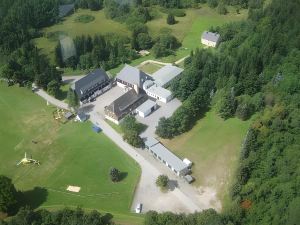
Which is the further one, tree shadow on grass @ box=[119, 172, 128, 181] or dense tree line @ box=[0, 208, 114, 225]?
tree shadow on grass @ box=[119, 172, 128, 181]

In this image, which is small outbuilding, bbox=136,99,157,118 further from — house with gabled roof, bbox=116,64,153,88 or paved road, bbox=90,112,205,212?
paved road, bbox=90,112,205,212

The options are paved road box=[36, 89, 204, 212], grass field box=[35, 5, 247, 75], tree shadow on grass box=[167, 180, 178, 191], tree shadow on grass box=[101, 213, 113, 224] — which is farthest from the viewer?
grass field box=[35, 5, 247, 75]

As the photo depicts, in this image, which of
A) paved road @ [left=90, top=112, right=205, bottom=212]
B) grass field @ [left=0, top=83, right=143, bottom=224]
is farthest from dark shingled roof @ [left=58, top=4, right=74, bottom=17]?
paved road @ [left=90, top=112, right=205, bottom=212]

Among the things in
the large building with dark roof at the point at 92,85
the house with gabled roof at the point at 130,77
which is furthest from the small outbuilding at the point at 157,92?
the large building with dark roof at the point at 92,85

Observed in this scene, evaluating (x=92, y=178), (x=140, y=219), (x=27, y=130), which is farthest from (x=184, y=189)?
(x=27, y=130)

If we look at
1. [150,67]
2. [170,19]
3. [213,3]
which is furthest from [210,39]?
[213,3]

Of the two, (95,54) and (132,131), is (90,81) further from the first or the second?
(132,131)
